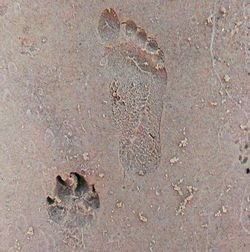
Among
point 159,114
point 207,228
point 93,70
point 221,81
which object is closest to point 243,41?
point 221,81

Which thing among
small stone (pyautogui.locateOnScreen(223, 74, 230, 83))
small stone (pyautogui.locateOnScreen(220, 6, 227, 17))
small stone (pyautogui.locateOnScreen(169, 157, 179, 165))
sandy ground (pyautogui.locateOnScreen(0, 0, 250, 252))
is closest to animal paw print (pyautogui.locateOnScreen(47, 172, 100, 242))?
sandy ground (pyautogui.locateOnScreen(0, 0, 250, 252))

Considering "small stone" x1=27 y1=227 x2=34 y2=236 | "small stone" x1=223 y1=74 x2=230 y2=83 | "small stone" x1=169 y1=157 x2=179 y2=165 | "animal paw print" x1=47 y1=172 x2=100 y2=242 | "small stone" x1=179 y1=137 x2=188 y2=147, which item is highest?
"small stone" x1=223 y1=74 x2=230 y2=83

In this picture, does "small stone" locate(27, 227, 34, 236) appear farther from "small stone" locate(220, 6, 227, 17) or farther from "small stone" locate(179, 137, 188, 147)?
"small stone" locate(220, 6, 227, 17)

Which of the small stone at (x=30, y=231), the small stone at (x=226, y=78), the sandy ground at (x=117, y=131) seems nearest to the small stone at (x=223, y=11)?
the sandy ground at (x=117, y=131)

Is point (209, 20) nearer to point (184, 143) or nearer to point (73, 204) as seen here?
point (184, 143)

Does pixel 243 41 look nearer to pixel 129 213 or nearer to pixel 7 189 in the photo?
pixel 129 213

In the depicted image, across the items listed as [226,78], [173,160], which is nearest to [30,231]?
[173,160]

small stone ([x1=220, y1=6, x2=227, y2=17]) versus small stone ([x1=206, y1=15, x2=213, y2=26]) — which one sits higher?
small stone ([x1=220, y1=6, x2=227, y2=17])
